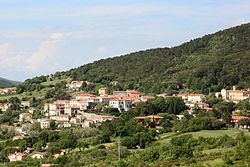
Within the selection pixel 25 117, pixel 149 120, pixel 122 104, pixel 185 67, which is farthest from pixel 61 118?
pixel 185 67

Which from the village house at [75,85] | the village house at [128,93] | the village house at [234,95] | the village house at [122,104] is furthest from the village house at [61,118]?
the village house at [75,85]

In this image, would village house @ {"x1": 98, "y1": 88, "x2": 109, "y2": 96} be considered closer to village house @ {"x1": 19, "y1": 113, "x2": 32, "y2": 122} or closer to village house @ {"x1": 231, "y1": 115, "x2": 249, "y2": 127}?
village house @ {"x1": 19, "y1": 113, "x2": 32, "y2": 122}

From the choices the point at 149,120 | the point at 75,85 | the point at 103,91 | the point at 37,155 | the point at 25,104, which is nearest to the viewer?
the point at 37,155

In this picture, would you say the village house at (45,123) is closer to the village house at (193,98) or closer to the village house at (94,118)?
the village house at (94,118)

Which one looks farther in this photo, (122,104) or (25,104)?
(25,104)

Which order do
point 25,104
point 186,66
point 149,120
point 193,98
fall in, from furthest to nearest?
point 186,66 → point 25,104 → point 193,98 → point 149,120

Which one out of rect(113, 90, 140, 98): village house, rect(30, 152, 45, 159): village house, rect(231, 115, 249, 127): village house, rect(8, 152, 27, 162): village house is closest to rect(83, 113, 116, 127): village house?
rect(113, 90, 140, 98): village house

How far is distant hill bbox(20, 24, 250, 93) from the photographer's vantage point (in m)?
74.3

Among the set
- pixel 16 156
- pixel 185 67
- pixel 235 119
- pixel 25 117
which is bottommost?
pixel 16 156

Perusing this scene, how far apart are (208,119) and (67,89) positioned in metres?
39.5

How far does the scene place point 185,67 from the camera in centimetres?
8381

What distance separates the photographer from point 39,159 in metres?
41.0

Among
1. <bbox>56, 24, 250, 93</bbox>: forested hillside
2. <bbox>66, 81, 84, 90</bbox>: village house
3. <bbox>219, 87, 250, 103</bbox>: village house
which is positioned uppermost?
<bbox>56, 24, 250, 93</bbox>: forested hillside

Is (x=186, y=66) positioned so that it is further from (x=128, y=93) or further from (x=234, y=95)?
(x=234, y=95)
